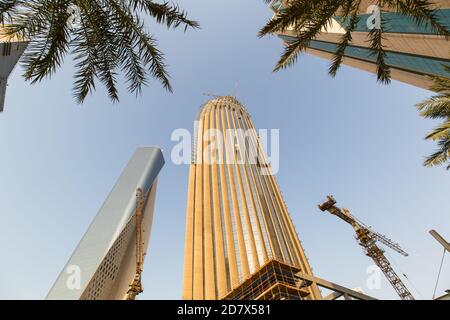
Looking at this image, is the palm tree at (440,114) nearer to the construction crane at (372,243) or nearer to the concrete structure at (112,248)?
the construction crane at (372,243)

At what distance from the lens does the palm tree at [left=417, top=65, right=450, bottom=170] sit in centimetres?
1320

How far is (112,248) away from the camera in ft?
353

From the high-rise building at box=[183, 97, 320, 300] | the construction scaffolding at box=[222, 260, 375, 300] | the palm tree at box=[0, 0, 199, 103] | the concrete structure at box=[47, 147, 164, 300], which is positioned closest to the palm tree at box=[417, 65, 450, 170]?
the palm tree at box=[0, 0, 199, 103]

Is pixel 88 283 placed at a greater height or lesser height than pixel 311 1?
greater

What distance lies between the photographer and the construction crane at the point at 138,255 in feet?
247

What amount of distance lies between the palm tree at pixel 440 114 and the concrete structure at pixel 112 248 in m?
98.0

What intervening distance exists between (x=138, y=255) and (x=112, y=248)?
1250cm

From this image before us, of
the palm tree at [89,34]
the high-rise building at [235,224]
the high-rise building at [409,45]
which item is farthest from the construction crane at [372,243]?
the palm tree at [89,34]

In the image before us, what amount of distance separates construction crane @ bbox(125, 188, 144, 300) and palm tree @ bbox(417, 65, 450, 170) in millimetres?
73469

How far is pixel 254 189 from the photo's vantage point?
7538cm
